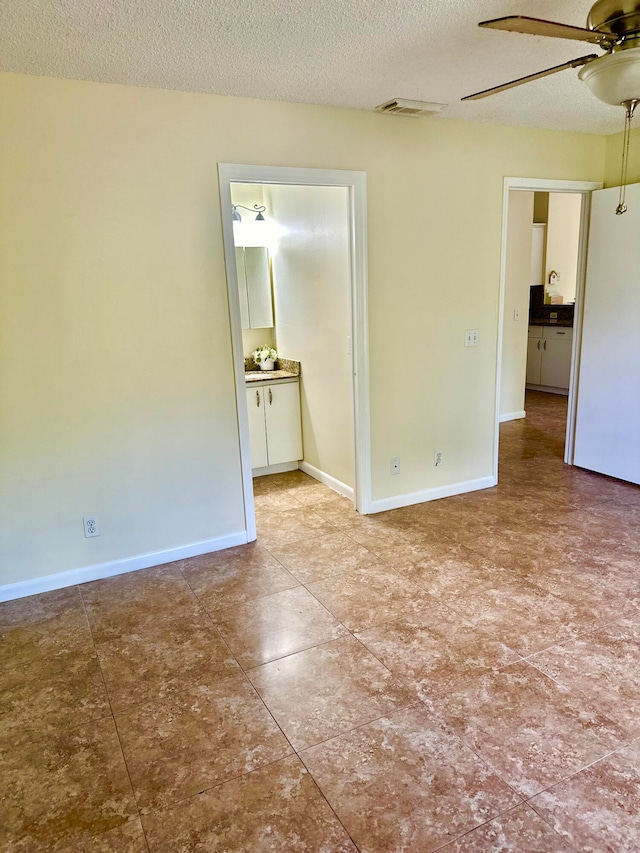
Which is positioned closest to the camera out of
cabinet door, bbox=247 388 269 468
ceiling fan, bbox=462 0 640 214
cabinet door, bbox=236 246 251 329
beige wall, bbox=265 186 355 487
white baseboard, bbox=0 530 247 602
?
ceiling fan, bbox=462 0 640 214

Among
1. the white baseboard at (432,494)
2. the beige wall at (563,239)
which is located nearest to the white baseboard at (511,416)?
the white baseboard at (432,494)

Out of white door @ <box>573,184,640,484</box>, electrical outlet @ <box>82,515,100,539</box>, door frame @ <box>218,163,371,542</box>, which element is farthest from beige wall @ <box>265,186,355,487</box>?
white door @ <box>573,184,640,484</box>

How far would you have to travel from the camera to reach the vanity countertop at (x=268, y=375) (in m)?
4.59

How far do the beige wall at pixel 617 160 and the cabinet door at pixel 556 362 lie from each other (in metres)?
3.30

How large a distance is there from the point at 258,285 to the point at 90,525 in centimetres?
273

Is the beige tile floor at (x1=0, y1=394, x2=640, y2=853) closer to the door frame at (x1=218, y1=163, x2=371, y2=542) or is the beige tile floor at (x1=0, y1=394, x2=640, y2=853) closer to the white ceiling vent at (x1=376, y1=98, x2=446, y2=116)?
the door frame at (x1=218, y1=163, x2=371, y2=542)

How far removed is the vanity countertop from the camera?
459 cm

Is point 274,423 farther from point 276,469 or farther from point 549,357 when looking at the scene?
point 549,357

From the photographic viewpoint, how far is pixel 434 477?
408 centimetres

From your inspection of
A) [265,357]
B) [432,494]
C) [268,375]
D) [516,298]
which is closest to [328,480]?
[432,494]

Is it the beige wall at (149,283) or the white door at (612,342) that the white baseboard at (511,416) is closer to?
the white door at (612,342)

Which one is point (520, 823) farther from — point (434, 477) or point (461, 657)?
point (434, 477)

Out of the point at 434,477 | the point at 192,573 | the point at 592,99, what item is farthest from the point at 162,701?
the point at 592,99

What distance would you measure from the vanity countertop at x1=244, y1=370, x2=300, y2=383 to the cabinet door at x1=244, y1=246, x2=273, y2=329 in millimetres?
441
